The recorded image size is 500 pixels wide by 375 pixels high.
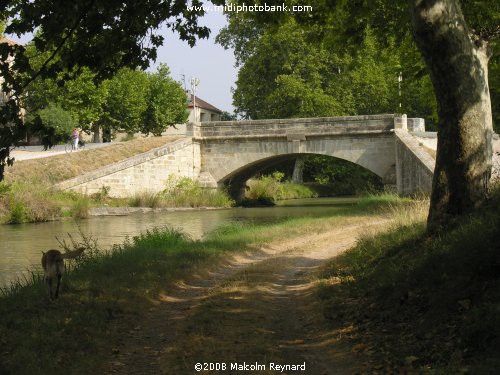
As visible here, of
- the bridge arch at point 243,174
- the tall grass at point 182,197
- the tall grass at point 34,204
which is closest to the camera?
the tall grass at point 34,204

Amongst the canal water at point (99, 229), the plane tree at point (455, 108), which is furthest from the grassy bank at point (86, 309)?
the plane tree at point (455, 108)

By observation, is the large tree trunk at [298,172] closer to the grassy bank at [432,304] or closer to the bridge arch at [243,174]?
the bridge arch at [243,174]

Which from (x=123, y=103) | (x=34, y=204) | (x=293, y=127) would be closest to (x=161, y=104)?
(x=123, y=103)

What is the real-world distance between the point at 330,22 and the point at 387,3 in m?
1.08

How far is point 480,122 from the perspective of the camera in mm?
7324

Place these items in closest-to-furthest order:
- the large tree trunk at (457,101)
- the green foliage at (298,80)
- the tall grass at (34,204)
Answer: the large tree trunk at (457,101) < the tall grass at (34,204) < the green foliage at (298,80)

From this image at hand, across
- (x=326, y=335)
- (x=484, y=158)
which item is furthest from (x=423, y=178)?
(x=326, y=335)

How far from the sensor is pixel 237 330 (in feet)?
21.0

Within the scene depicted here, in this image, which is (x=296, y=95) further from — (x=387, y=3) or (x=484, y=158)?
(x=484, y=158)

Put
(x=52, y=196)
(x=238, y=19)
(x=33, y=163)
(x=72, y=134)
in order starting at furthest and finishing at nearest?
(x=238, y=19) < (x=72, y=134) < (x=33, y=163) < (x=52, y=196)

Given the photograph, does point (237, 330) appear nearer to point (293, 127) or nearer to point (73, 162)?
point (293, 127)

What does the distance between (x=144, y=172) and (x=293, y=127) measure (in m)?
8.03

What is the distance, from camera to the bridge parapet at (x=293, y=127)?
32.4 m

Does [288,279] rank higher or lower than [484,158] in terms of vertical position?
lower
